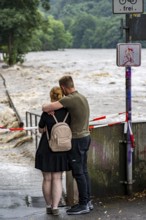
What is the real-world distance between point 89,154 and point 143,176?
969 millimetres

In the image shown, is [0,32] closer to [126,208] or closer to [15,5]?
[15,5]

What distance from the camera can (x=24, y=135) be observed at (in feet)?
55.1

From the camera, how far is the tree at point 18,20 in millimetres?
61375

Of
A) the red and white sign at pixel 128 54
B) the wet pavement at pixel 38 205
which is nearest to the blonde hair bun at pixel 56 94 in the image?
the red and white sign at pixel 128 54

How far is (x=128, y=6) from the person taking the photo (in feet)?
24.1

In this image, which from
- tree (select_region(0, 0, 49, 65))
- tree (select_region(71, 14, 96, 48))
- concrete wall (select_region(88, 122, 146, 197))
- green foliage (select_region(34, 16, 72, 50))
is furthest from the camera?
tree (select_region(71, 14, 96, 48))

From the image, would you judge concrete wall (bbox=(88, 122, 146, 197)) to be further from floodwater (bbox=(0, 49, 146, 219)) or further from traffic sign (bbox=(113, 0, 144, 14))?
traffic sign (bbox=(113, 0, 144, 14))

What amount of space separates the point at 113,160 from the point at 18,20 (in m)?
54.7

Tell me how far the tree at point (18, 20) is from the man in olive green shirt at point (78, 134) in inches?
2148

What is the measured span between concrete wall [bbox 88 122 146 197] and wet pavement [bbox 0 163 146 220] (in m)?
0.15

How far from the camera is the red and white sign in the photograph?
738 cm

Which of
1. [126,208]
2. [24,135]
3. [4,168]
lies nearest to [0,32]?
[24,135]

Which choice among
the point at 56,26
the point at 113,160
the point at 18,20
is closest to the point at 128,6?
the point at 113,160

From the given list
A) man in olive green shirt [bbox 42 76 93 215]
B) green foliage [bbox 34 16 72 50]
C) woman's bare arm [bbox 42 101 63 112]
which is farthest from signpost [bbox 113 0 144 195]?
green foliage [bbox 34 16 72 50]
